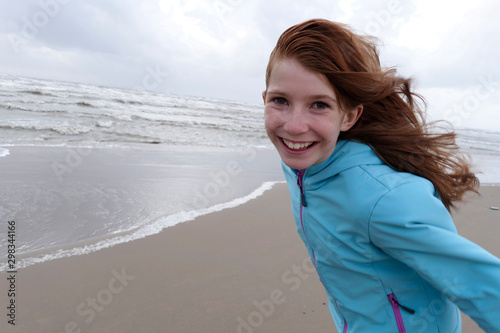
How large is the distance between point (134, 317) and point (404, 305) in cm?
195

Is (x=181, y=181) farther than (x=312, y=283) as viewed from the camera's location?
Yes

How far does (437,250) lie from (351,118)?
0.66 meters

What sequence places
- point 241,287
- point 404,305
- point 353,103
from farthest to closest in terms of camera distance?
point 241,287 < point 353,103 < point 404,305

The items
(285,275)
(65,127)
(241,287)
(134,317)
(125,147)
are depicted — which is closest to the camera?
(134,317)

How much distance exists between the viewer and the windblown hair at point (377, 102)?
1.36 meters

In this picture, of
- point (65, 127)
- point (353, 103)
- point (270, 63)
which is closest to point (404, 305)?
point (353, 103)

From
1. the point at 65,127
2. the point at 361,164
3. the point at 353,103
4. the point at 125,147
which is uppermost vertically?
the point at 65,127

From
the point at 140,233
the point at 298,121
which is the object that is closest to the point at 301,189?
the point at 298,121

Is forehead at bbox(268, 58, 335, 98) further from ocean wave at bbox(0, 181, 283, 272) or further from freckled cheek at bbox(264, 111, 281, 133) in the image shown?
ocean wave at bbox(0, 181, 283, 272)

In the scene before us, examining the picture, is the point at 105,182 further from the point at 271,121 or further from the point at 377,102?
the point at 377,102

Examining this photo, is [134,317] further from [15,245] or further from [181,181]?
[181,181]

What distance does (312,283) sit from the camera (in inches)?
128

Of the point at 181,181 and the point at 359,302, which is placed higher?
the point at 181,181

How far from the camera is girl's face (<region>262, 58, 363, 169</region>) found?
1354 mm
